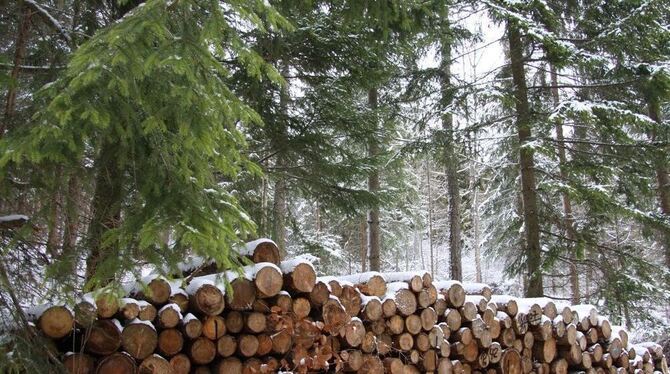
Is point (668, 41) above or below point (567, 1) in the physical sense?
below

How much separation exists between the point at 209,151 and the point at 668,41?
31.8 ft

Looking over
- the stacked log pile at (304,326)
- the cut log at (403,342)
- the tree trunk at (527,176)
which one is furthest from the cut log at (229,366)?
the tree trunk at (527,176)

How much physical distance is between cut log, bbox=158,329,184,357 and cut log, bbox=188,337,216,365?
10cm

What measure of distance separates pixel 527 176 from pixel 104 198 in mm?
8198

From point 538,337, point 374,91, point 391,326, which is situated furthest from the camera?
point 374,91

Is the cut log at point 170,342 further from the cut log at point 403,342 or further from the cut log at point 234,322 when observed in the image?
the cut log at point 403,342

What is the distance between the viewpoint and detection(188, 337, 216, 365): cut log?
13.7 ft

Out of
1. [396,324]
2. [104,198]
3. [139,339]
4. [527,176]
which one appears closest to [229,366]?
[139,339]

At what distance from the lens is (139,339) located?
386 centimetres

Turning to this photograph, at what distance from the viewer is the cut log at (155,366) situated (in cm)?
385

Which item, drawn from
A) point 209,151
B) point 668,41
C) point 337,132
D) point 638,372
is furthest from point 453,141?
point 209,151

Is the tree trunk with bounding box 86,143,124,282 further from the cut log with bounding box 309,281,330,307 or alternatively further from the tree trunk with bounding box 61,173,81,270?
the cut log with bounding box 309,281,330,307

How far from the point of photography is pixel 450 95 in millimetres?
10008

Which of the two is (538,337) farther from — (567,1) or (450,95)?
(567,1)
